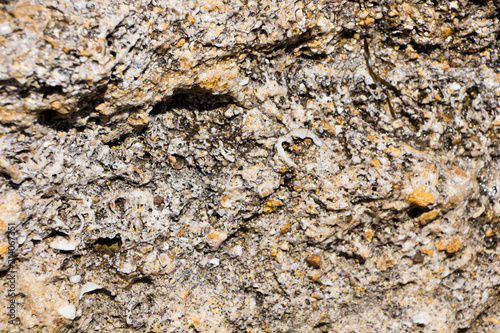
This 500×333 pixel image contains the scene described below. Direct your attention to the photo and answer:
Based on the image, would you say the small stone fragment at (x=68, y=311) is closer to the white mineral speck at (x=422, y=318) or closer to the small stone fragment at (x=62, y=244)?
the small stone fragment at (x=62, y=244)

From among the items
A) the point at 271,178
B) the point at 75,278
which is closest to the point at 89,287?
the point at 75,278

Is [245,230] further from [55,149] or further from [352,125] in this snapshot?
[55,149]

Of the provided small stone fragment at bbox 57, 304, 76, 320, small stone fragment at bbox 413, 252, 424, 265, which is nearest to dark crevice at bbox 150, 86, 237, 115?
small stone fragment at bbox 57, 304, 76, 320

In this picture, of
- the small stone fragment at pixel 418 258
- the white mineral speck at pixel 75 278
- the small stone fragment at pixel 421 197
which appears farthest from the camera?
the small stone fragment at pixel 418 258

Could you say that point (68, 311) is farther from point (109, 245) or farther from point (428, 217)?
point (428, 217)

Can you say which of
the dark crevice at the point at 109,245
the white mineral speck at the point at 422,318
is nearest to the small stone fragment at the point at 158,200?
the dark crevice at the point at 109,245

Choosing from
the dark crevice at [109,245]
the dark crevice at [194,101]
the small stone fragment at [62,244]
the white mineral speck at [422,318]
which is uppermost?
the dark crevice at [194,101]
